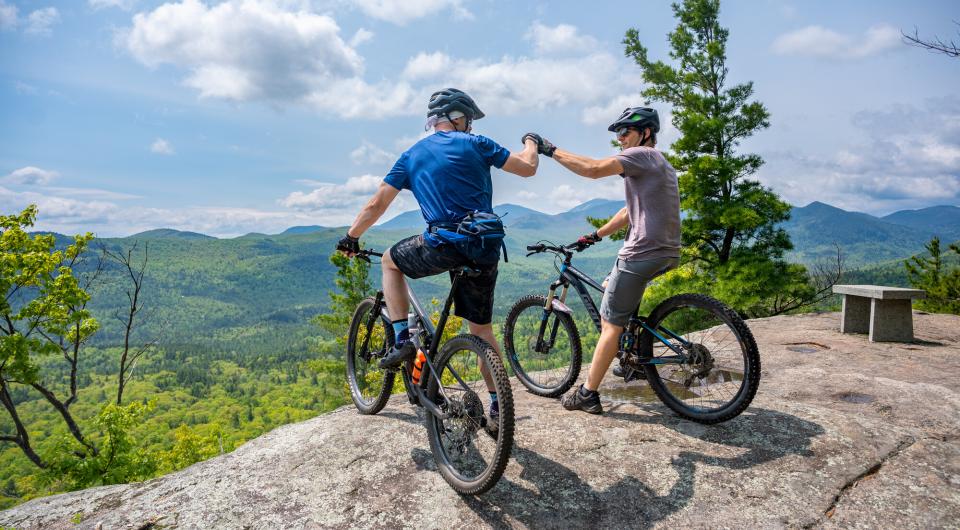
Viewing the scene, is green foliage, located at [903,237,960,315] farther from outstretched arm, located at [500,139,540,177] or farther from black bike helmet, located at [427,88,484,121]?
black bike helmet, located at [427,88,484,121]

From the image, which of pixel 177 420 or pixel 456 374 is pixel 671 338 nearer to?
pixel 456 374

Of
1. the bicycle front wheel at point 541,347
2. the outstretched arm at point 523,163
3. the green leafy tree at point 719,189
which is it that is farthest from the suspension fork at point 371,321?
the green leafy tree at point 719,189

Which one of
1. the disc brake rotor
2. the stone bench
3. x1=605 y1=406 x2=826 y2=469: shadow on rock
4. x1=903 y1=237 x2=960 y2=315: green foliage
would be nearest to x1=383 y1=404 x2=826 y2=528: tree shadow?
x1=605 y1=406 x2=826 y2=469: shadow on rock

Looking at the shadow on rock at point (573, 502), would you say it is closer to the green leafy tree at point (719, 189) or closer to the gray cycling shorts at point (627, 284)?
the gray cycling shorts at point (627, 284)

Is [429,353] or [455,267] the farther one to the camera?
[429,353]

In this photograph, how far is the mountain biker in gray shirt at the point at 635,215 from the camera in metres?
3.89

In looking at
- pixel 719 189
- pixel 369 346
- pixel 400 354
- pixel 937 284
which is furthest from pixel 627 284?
pixel 937 284

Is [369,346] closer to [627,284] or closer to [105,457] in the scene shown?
[627,284]

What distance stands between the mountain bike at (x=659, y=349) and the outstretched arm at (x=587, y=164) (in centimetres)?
126

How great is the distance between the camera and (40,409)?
414 ft

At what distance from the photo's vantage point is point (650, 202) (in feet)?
13.2

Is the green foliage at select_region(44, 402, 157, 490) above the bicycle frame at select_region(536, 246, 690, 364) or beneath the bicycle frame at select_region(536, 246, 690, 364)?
beneath

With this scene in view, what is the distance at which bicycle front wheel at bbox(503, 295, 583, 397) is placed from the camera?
5.18m

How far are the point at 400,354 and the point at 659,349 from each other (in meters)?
2.36
